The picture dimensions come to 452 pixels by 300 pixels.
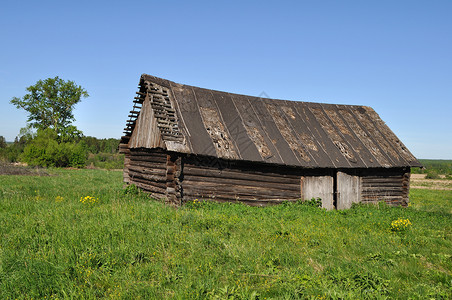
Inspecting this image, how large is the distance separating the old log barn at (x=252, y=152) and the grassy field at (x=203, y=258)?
331cm

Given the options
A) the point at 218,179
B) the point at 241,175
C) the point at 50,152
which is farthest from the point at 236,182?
the point at 50,152

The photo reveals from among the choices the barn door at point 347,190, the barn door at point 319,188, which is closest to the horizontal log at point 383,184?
the barn door at point 347,190

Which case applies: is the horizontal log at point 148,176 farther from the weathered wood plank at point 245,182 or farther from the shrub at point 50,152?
the shrub at point 50,152

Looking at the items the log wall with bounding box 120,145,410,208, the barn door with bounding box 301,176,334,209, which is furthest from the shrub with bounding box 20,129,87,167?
the barn door with bounding box 301,176,334,209

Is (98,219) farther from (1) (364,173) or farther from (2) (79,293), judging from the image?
(1) (364,173)

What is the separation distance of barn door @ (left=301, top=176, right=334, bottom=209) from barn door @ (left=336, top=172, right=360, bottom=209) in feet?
1.39

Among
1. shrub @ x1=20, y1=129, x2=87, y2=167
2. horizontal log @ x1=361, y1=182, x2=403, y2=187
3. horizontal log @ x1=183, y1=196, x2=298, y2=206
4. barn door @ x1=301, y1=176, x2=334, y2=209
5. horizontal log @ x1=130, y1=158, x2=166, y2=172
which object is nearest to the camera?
horizontal log @ x1=183, y1=196, x2=298, y2=206

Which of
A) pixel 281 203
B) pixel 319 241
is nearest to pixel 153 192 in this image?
pixel 281 203

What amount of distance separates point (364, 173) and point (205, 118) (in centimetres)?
856

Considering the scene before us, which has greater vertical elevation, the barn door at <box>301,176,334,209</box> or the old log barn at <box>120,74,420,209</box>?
the old log barn at <box>120,74,420,209</box>

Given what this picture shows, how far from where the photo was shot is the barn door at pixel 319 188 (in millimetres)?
13742

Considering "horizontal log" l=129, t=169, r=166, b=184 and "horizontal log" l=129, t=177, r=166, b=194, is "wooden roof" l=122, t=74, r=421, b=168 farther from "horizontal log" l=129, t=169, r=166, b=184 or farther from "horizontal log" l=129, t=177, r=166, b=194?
"horizontal log" l=129, t=177, r=166, b=194

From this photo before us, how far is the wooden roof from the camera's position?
39.7ft

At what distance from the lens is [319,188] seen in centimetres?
1411
